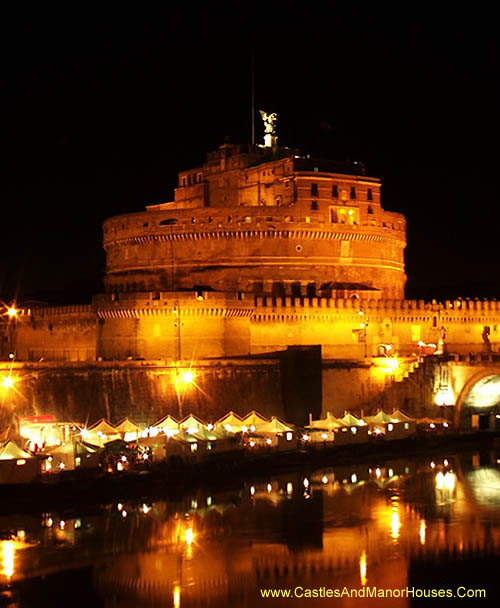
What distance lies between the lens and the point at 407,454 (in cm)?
5319

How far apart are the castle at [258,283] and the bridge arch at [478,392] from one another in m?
4.96

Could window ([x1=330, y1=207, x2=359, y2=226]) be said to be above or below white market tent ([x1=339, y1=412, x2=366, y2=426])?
above

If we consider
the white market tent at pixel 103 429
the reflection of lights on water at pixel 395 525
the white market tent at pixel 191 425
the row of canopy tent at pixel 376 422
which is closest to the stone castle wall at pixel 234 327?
the row of canopy tent at pixel 376 422

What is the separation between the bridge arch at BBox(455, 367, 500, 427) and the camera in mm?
58469

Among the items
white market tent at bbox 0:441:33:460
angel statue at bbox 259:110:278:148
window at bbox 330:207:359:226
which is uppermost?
angel statue at bbox 259:110:278:148

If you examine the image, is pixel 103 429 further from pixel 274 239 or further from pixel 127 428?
pixel 274 239

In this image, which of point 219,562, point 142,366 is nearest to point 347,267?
point 142,366

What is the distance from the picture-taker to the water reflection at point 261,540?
102ft

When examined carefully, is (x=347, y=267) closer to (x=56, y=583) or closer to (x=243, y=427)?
(x=243, y=427)

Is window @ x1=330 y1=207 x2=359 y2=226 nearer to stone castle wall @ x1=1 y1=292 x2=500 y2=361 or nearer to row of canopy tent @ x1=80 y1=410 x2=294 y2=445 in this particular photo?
stone castle wall @ x1=1 y1=292 x2=500 y2=361

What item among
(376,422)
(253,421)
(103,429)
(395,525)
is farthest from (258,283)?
(395,525)

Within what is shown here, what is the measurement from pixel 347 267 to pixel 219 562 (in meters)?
35.9

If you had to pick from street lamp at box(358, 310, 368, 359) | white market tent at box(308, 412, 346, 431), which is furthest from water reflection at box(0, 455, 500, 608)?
street lamp at box(358, 310, 368, 359)

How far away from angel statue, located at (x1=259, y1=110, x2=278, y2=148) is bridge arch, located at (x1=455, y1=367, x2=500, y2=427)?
73.6 ft
